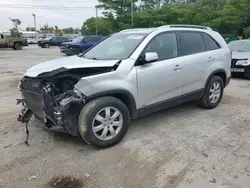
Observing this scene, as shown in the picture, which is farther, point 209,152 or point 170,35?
point 170,35

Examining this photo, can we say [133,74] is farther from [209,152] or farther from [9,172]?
[9,172]

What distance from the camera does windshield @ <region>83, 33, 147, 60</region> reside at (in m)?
3.90

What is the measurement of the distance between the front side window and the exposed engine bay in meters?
0.94

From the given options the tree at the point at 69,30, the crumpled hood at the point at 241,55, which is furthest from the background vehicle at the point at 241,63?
the tree at the point at 69,30

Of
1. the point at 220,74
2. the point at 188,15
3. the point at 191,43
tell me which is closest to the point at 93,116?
the point at 191,43

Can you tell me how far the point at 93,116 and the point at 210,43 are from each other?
3.15 m

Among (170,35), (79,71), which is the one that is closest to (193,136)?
(170,35)

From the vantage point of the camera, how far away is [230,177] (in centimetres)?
277

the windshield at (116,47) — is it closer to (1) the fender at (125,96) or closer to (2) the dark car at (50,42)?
(1) the fender at (125,96)

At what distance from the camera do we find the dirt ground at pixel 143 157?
2.74 m

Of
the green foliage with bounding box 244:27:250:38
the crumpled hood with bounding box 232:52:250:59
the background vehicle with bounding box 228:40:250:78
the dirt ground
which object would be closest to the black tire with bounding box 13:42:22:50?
the green foliage with bounding box 244:27:250:38

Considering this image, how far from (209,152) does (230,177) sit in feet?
1.93

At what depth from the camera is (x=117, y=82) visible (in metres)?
3.44

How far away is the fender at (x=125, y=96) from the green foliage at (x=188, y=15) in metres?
20.4
